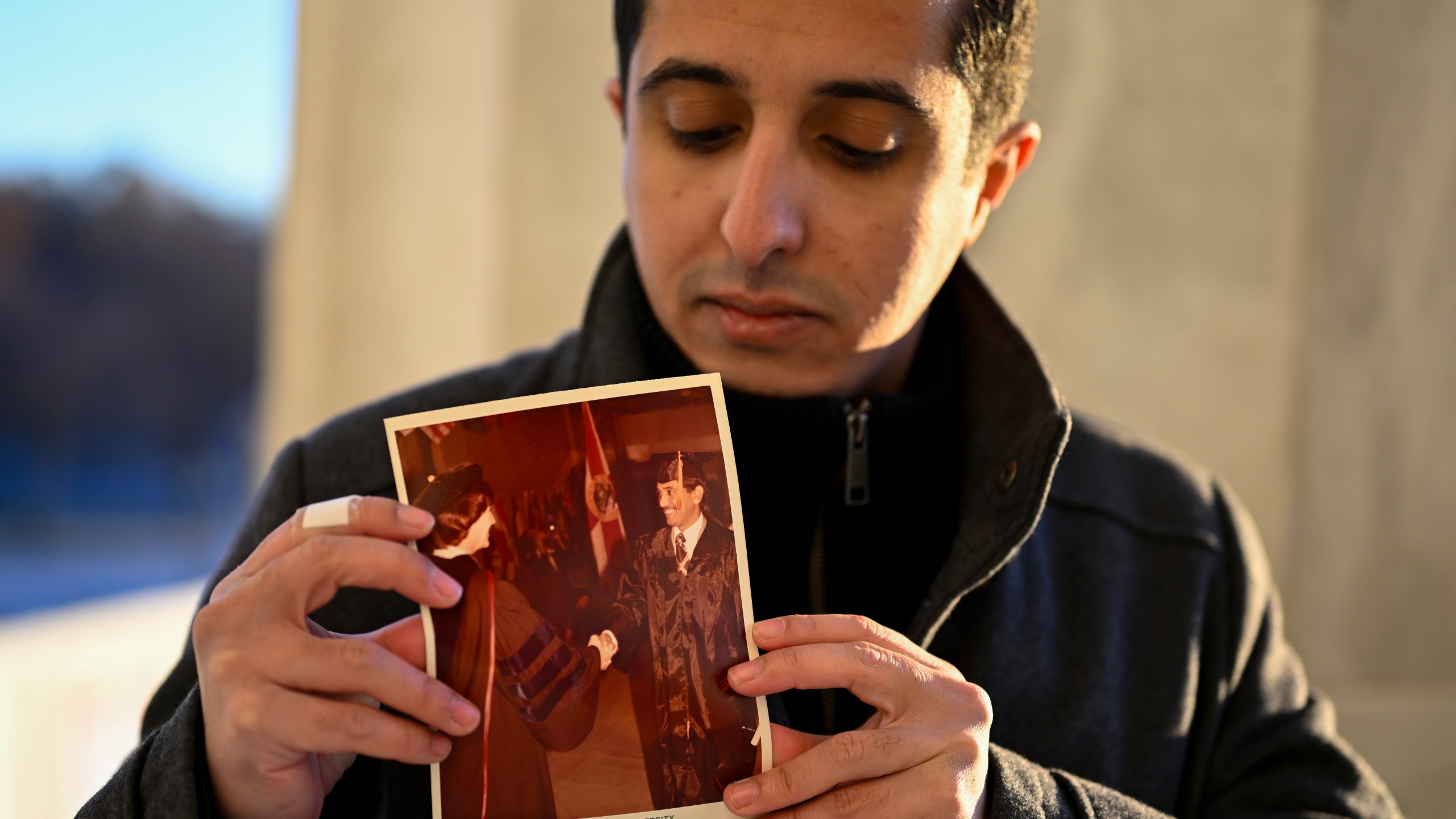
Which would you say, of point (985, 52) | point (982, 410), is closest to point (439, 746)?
point (982, 410)

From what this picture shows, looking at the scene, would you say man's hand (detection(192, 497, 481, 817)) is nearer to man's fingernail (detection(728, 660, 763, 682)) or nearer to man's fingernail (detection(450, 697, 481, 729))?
man's fingernail (detection(450, 697, 481, 729))

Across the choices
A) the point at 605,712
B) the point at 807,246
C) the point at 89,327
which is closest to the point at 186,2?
the point at 89,327

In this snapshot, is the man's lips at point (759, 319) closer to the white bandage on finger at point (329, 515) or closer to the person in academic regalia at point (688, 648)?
the person in academic regalia at point (688, 648)

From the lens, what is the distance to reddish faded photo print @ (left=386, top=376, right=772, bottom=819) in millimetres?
812

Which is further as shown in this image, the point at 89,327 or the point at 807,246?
the point at 89,327

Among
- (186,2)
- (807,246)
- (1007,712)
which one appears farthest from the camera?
(186,2)

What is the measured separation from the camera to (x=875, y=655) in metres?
0.80

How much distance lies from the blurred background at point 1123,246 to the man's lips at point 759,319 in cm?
107

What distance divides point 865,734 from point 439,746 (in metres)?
0.31

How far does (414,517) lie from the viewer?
0.80m

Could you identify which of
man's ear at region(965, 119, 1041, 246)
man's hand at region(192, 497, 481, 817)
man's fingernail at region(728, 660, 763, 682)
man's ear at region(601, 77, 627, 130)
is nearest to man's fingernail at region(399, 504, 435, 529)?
man's hand at region(192, 497, 481, 817)

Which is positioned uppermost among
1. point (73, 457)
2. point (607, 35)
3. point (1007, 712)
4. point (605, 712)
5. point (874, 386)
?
point (607, 35)

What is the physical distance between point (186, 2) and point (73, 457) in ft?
4.01

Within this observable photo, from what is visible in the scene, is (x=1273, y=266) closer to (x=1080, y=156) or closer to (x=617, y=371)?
(x=1080, y=156)
